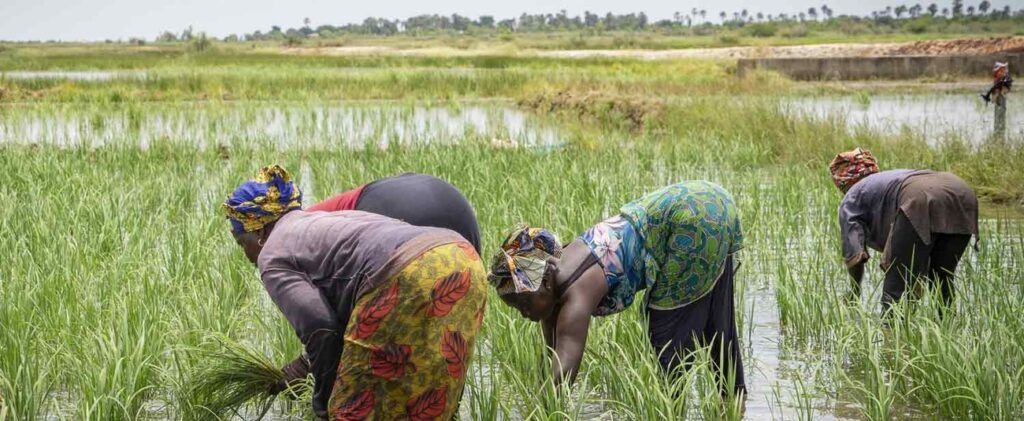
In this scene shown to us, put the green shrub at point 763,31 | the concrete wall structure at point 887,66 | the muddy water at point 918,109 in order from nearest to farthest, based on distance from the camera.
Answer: the muddy water at point 918,109, the concrete wall structure at point 887,66, the green shrub at point 763,31

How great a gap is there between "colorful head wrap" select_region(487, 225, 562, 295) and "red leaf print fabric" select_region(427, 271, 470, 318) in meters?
0.23

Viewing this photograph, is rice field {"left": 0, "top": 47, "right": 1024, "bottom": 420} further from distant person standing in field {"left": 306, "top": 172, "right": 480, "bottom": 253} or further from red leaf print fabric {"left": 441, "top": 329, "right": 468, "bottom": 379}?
distant person standing in field {"left": 306, "top": 172, "right": 480, "bottom": 253}

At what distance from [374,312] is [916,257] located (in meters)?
2.67

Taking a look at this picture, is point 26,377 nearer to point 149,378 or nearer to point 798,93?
point 149,378

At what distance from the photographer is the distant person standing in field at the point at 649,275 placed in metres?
3.02

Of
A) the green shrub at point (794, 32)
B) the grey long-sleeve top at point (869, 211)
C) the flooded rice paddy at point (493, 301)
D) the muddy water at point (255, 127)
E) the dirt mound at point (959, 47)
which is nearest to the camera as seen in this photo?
the flooded rice paddy at point (493, 301)

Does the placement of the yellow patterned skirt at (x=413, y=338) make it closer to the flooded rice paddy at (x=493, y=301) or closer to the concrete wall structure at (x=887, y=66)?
the flooded rice paddy at (x=493, y=301)

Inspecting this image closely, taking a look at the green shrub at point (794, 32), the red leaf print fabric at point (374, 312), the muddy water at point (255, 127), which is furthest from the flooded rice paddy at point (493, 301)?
the green shrub at point (794, 32)

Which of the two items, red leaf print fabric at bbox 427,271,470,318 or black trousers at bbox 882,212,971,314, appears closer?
red leaf print fabric at bbox 427,271,470,318

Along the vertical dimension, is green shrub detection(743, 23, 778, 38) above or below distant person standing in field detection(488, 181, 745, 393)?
above

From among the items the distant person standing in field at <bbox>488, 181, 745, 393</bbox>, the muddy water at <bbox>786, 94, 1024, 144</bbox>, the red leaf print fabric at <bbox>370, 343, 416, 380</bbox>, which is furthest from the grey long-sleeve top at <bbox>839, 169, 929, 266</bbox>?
the muddy water at <bbox>786, 94, 1024, 144</bbox>

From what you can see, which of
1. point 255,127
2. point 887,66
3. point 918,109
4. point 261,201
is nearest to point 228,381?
point 261,201

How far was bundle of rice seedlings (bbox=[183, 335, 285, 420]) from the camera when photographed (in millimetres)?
3441

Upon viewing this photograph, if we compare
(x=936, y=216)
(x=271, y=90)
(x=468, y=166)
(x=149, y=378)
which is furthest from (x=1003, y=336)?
(x=271, y=90)
